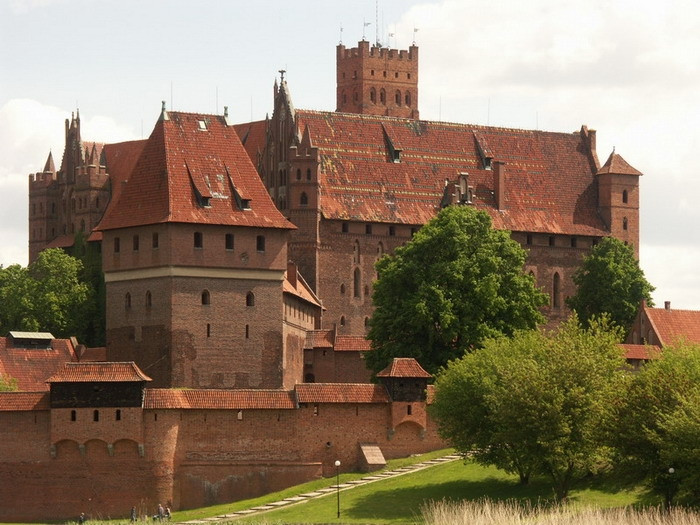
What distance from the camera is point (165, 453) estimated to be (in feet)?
291

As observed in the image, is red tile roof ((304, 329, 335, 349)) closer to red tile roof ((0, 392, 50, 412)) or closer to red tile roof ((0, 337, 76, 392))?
red tile roof ((0, 337, 76, 392))

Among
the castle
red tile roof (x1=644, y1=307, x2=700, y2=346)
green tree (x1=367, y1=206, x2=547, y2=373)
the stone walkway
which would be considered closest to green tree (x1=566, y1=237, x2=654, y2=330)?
red tile roof (x1=644, y1=307, x2=700, y2=346)

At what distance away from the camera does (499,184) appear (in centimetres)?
12862

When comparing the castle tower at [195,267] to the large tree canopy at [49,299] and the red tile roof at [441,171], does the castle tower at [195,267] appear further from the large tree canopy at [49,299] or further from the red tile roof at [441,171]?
the red tile roof at [441,171]

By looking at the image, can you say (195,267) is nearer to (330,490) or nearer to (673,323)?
(330,490)

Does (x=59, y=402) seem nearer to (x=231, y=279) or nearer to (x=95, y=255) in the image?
(x=231, y=279)

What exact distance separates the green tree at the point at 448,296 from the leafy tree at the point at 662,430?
61.7ft

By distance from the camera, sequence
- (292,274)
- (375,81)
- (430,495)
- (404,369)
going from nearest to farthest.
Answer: (430,495), (404,369), (292,274), (375,81)

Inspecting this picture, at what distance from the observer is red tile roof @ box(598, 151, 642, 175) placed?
132m

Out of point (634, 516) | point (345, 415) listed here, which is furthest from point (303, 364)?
point (634, 516)

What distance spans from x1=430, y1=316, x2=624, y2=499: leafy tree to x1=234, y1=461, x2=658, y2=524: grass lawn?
2.56 ft

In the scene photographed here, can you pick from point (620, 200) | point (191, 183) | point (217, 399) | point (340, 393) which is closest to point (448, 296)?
point (340, 393)

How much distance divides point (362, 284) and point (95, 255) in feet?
46.9

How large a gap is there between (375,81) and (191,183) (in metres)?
63.5
